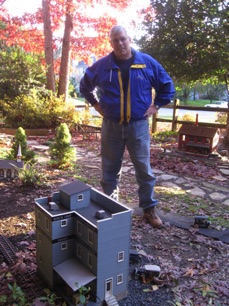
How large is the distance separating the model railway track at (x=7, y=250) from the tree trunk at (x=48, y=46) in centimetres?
946

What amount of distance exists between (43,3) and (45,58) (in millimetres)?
1845

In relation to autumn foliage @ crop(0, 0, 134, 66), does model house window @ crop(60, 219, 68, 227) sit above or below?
below

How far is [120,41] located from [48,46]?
9496 mm

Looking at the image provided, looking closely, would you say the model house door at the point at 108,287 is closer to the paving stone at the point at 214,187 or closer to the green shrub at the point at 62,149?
the paving stone at the point at 214,187

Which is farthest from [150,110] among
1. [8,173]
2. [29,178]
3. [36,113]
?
[36,113]

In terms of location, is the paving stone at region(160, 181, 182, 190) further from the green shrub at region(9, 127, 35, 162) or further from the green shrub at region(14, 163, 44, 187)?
the green shrub at region(9, 127, 35, 162)

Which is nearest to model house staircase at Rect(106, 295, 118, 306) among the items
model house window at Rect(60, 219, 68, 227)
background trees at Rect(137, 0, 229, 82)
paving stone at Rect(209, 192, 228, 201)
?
model house window at Rect(60, 219, 68, 227)

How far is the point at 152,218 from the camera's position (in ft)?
11.1

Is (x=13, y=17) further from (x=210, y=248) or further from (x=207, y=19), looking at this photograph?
(x=210, y=248)

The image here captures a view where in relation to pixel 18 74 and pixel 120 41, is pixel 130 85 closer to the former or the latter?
pixel 120 41

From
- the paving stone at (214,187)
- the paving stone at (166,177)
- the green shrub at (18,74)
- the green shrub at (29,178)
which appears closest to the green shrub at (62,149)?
the green shrub at (29,178)

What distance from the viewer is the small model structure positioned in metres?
4.69

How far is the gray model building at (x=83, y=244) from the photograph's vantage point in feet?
6.44

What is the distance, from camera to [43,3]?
36.6 feet
